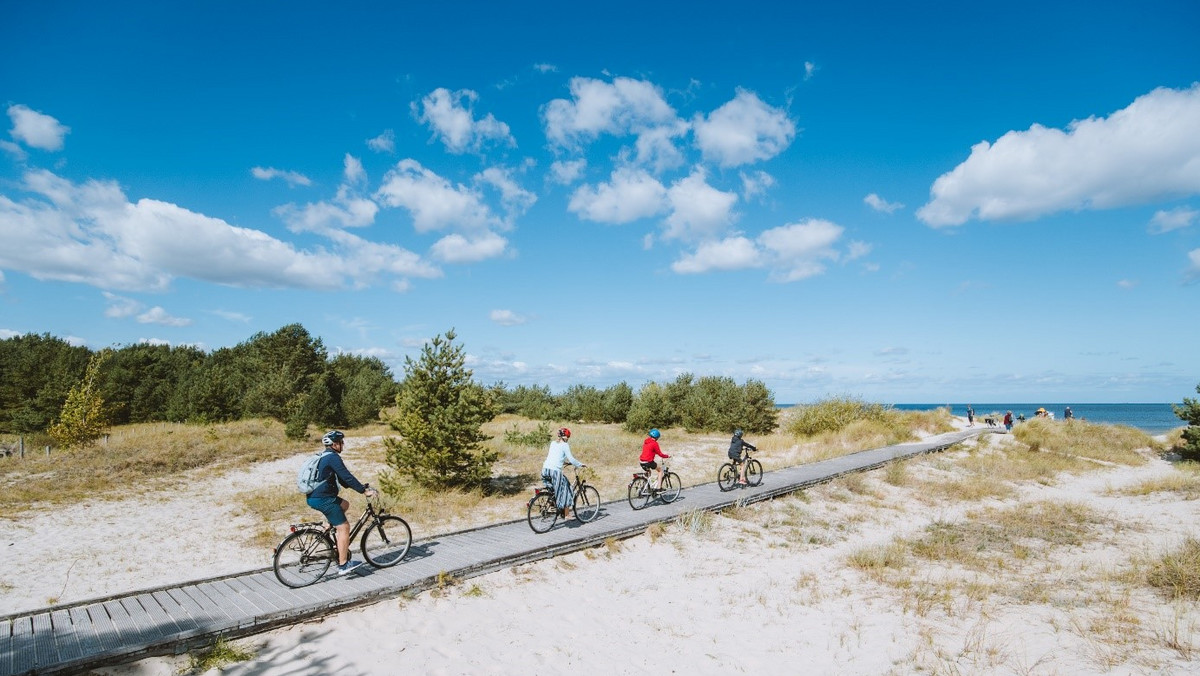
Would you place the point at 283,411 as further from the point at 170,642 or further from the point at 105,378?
the point at 170,642

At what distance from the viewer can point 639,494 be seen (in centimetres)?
1442

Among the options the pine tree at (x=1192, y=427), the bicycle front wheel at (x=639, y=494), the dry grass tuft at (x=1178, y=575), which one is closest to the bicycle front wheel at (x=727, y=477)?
the bicycle front wheel at (x=639, y=494)

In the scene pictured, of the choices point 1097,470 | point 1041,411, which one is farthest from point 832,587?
point 1041,411

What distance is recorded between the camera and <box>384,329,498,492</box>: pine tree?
15758 millimetres

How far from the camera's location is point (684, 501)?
605 inches

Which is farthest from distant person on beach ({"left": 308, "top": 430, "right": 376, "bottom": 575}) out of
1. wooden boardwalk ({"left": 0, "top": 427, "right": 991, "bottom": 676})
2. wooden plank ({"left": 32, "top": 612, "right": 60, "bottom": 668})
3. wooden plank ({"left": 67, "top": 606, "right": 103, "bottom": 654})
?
wooden plank ({"left": 32, "top": 612, "right": 60, "bottom": 668})

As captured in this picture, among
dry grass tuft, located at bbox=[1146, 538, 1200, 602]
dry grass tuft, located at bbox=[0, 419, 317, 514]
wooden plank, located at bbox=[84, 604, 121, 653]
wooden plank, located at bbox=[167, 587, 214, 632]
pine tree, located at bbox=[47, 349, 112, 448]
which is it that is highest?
pine tree, located at bbox=[47, 349, 112, 448]

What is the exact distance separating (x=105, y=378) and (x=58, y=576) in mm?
45320

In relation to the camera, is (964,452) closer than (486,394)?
No

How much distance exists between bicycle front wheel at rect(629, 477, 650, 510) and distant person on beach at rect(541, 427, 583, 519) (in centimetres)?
277

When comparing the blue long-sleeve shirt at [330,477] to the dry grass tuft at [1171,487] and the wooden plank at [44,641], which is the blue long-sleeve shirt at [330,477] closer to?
the wooden plank at [44,641]

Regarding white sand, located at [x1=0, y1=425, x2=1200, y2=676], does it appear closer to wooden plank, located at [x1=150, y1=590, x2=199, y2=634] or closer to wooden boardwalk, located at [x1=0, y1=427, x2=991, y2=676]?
wooden boardwalk, located at [x1=0, y1=427, x2=991, y2=676]

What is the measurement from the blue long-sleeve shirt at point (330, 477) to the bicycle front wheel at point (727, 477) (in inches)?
454

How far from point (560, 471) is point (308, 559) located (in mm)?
4857
